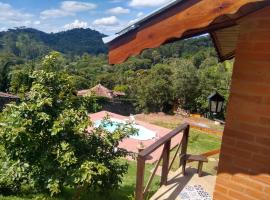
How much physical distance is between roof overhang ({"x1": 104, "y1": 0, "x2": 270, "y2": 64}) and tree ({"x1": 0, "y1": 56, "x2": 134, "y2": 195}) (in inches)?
179

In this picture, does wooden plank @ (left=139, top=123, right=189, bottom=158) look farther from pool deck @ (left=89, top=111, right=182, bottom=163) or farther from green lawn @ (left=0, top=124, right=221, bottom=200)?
pool deck @ (left=89, top=111, right=182, bottom=163)

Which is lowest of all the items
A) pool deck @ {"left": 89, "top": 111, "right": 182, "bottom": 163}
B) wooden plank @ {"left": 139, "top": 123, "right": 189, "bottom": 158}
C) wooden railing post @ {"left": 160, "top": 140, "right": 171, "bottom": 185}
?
pool deck @ {"left": 89, "top": 111, "right": 182, "bottom": 163}

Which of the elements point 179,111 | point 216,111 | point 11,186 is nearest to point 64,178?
point 11,186

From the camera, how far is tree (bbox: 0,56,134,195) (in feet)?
22.5

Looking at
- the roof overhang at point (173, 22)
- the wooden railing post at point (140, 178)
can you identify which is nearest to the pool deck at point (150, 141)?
the wooden railing post at point (140, 178)

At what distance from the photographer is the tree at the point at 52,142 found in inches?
270

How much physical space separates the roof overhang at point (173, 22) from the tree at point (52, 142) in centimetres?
454

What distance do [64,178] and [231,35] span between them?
14.9ft

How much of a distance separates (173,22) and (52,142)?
5662 mm

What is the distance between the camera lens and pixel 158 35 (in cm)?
243

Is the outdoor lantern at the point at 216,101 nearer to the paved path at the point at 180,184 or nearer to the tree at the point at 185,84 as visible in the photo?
the paved path at the point at 180,184

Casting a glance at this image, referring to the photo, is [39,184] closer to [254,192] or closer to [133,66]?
[254,192]

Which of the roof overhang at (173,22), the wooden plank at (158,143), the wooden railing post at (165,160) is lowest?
the wooden railing post at (165,160)

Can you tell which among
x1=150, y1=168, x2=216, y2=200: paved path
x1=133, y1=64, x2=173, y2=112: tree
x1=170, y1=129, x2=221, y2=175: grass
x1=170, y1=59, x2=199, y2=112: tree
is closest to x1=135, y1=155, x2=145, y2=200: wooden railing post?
x1=150, y1=168, x2=216, y2=200: paved path
